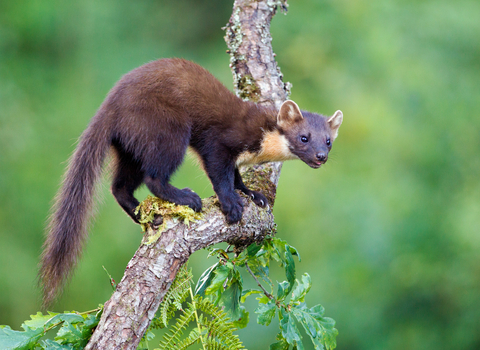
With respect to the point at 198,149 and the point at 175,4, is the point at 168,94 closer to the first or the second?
the point at 198,149

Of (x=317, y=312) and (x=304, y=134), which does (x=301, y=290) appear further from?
(x=304, y=134)

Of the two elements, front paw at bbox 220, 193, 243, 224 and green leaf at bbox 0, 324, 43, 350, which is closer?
green leaf at bbox 0, 324, 43, 350

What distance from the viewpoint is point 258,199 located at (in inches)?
170

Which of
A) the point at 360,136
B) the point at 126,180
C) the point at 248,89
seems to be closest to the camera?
the point at 126,180

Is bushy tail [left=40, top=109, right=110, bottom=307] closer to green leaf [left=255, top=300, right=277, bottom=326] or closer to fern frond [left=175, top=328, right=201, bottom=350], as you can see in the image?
fern frond [left=175, top=328, right=201, bottom=350]

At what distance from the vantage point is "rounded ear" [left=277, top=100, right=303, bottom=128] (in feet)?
14.9

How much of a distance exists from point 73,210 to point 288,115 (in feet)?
6.30

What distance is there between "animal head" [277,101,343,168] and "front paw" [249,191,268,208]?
0.49m

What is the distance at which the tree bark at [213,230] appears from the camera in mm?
3076

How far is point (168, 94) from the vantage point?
166 inches

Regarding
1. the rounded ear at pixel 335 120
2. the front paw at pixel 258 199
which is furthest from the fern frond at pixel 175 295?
the rounded ear at pixel 335 120

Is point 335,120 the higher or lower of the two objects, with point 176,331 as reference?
higher

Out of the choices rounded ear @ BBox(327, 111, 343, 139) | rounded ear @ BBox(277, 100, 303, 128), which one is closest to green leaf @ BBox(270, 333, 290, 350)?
rounded ear @ BBox(277, 100, 303, 128)

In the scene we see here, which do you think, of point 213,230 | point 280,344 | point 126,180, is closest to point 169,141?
point 126,180
